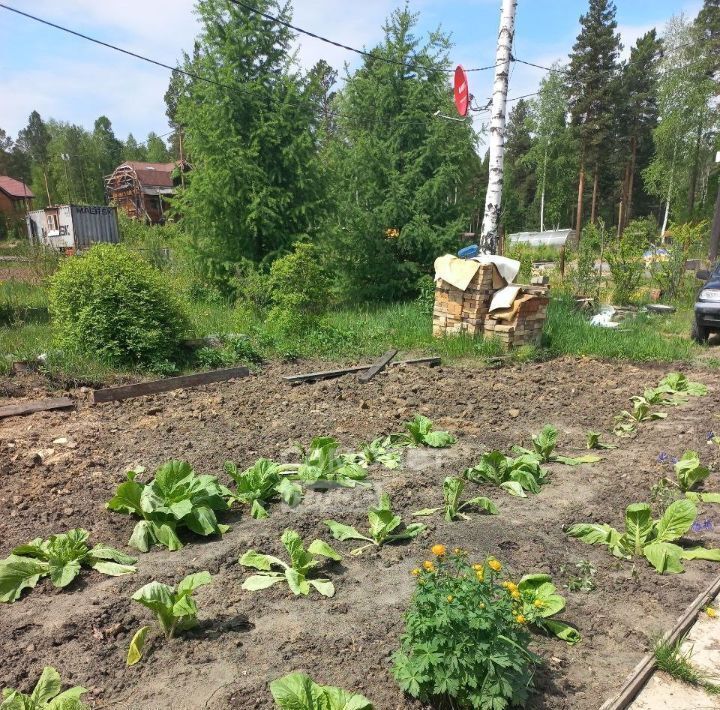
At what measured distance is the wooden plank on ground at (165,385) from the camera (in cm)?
625

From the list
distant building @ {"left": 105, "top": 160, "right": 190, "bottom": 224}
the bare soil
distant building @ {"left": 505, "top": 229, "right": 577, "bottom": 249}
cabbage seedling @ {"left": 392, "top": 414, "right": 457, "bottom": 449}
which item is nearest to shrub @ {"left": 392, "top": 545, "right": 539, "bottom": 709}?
the bare soil

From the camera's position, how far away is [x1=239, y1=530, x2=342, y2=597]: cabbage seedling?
9.18ft

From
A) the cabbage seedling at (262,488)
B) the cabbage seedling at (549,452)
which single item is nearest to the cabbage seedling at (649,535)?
the cabbage seedling at (549,452)

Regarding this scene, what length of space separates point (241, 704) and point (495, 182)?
30.6 feet

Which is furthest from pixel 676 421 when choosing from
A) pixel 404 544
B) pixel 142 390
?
pixel 142 390

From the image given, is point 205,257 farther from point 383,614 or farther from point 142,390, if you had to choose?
point 383,614

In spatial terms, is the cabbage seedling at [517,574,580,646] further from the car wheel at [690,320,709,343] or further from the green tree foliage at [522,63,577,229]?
the green tree foliage at [522,63,577,229]

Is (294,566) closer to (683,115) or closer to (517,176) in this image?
(683,115)

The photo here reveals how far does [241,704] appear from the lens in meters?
2.08

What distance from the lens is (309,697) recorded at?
6.37 feet

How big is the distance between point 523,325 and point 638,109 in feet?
124

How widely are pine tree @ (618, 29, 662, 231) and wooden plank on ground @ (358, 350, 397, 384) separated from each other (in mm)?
31592

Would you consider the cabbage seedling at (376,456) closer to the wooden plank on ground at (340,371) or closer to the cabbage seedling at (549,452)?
the cabbage seedling at (549,452)

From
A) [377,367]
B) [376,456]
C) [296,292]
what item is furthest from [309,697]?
[296,292]
